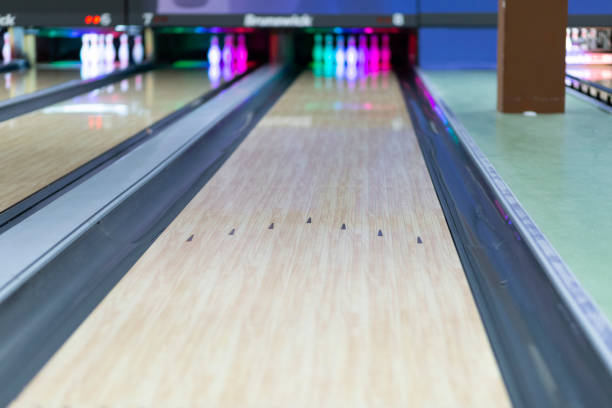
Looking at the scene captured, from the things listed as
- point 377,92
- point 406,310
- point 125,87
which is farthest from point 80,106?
point 406,310

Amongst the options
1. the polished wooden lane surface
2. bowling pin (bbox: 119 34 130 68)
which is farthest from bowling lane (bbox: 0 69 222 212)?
bowling pin (bbox: 119 34 130 68)

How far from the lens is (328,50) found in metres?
9.50

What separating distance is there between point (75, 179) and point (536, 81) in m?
3.02

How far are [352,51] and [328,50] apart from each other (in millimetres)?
398

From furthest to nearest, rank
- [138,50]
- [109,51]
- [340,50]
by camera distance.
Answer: [340,50] → [138,50] → [109,51]

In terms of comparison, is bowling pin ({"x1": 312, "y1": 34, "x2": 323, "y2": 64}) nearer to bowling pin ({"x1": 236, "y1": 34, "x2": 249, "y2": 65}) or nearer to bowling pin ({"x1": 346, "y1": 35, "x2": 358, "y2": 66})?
bowling pin ({"x1": 346, "y1": 35, "x2": 358, "y2": 66})

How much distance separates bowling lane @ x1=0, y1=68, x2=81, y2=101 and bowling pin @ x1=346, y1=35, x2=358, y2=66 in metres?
2.90

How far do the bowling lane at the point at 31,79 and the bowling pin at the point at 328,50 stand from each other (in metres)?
2.76

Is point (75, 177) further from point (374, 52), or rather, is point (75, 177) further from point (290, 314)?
point (374, 52)

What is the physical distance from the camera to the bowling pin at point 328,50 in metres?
9.26

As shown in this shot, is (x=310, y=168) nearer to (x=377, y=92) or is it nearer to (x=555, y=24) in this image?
(x=555, y=24)

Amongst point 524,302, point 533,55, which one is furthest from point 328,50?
point 524,302

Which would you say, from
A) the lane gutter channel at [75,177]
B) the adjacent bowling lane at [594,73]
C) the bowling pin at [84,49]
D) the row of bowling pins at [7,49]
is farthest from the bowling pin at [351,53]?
the lane gutter channel at [75,177]

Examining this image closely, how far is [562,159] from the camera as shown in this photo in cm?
364
